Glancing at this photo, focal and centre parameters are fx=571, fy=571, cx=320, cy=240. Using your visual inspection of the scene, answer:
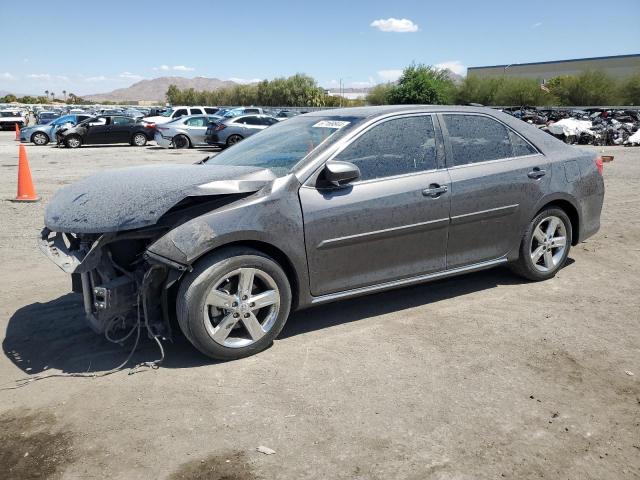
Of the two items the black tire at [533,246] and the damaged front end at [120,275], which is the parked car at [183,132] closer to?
the black tire at [533,246]

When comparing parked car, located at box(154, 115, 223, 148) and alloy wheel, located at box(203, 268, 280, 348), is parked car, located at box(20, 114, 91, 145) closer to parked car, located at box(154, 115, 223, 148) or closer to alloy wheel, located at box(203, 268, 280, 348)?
parked car, located at box(154, 115, 223, 148)

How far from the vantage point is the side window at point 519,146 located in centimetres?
517

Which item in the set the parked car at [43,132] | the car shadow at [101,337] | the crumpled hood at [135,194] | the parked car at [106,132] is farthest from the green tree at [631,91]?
the crumpled hood at [135,194]

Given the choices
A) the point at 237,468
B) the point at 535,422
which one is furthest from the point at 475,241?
the point at 237,468

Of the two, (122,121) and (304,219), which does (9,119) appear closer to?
(122,121)

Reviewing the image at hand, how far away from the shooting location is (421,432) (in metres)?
3.03

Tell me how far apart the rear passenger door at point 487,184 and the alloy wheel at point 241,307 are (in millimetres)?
1661

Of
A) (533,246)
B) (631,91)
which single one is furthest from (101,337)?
(631,91)

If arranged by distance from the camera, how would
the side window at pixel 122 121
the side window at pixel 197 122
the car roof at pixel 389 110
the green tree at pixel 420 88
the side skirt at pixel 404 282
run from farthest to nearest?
the green tree at pixel 420 88 → the side window at pixel 122 121 → the side window at pixel 197 122 → the car roof at pixel 389 110 → the side skirt at pixel 404 282

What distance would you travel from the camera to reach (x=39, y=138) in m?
28.5

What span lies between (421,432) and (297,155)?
224 cm

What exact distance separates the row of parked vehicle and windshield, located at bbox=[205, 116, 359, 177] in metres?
17.6

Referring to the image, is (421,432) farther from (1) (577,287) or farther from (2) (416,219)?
(1) (577,287)

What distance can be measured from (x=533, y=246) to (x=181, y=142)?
2158 cm
